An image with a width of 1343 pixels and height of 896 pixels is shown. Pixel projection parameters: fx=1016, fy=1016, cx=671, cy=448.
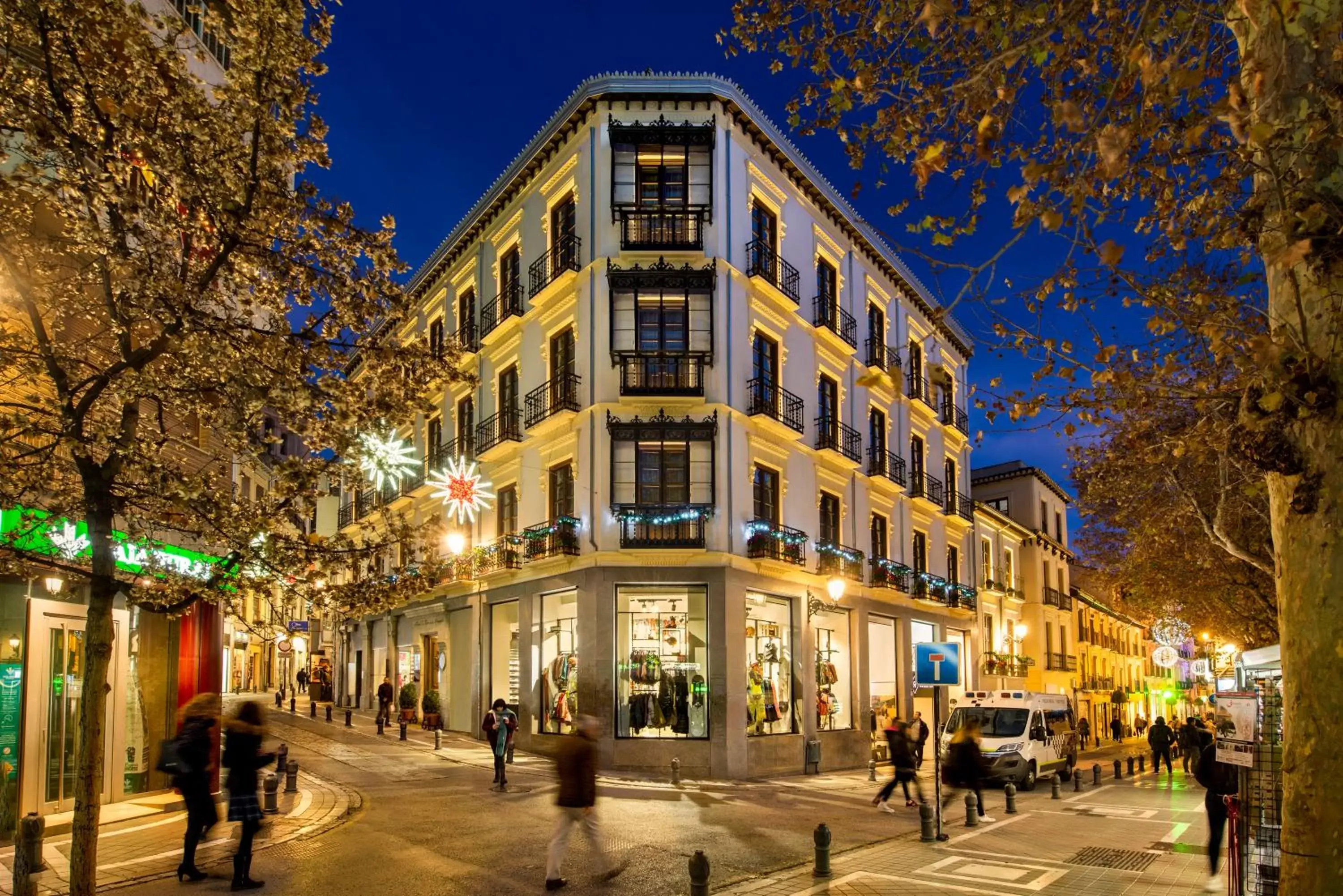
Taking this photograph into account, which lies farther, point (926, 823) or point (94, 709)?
point (926, 823)

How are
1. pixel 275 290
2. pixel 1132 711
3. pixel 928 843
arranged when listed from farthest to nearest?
pixel 1132 711 < pixel 928 843 < pixel 275 290

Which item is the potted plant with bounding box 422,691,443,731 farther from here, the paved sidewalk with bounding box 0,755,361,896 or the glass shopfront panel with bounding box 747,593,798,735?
the paved sidewalk with bounding box 0,755,361,896

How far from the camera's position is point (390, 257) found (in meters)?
10.4

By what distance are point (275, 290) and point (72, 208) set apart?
→ 189cm

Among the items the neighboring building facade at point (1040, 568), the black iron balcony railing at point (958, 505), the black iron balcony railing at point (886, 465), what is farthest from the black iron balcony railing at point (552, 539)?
the neighboring building facade at point (1040, 568)

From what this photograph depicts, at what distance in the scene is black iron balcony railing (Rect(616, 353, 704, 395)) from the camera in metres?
23.5

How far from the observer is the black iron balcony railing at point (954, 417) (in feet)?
126

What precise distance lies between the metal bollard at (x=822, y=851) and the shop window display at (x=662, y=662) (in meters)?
11.5

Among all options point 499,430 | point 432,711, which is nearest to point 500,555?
point 499,430

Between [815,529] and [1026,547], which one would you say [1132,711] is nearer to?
[1026,547]

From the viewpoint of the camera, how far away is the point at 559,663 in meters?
25.1

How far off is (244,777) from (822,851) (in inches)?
249

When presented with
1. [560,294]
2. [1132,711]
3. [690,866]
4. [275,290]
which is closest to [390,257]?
[275,290]

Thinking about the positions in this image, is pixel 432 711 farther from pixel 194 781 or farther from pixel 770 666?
pixel 194 781
